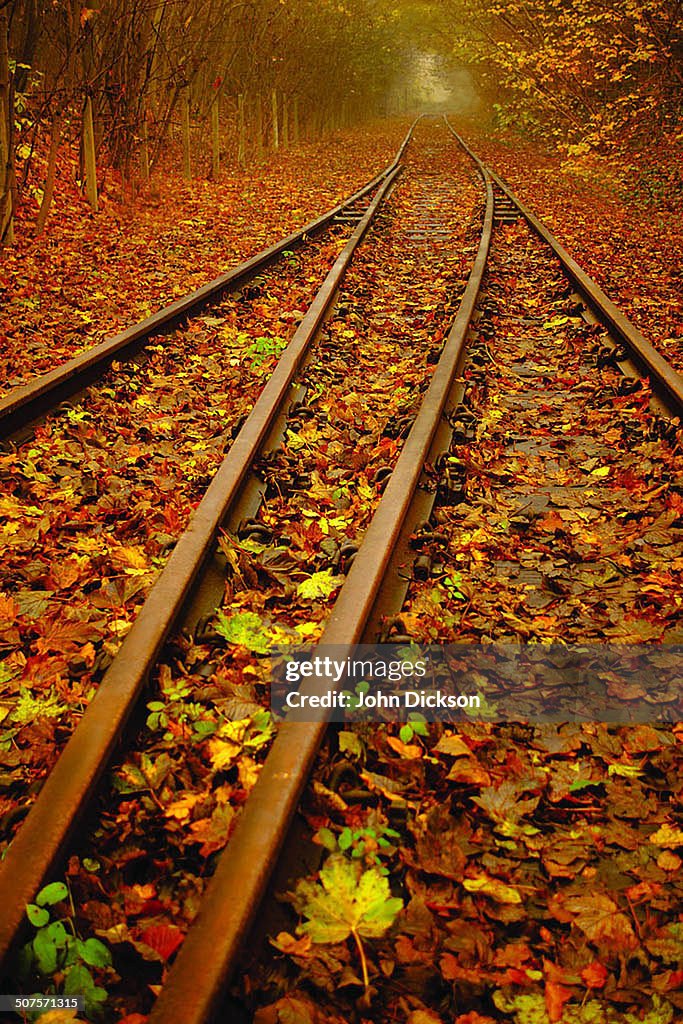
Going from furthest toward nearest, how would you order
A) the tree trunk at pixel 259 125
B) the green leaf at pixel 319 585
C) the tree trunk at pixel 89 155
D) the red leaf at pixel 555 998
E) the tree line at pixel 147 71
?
the tree trunk at pixel 259 125 → the tree trunk at pixel 89 155 → the tree line at pixel 147 71 → the green leaf at pixel 319 585 → the red leaf at pixel 555 998

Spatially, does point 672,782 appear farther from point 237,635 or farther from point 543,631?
point 237,635

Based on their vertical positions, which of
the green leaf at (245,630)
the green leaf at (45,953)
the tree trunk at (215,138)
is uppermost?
the tree trunk at (215,138)

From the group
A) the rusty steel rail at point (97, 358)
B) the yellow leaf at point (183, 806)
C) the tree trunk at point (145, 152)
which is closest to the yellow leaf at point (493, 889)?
the yellow leaf at point (183, 806)

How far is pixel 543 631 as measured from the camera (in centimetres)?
298

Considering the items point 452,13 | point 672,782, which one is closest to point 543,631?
point 672,782

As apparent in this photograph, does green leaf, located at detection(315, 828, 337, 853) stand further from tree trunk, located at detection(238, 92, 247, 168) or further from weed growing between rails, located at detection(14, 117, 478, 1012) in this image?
tree trunk, located at detection(238, 92, 247, 168)

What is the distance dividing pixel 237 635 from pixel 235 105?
71.1 feet

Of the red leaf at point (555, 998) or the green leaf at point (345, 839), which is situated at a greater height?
the green leaf at point (345, 839)

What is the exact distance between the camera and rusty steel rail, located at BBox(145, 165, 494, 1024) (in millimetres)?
1650

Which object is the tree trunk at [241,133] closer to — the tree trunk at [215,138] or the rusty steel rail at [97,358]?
the tree trunk at [215,138]

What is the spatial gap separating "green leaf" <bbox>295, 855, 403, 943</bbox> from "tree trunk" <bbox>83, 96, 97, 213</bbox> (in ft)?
42.6

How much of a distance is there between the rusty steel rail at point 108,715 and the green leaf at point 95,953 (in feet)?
0.54

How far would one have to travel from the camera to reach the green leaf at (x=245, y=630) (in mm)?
2895

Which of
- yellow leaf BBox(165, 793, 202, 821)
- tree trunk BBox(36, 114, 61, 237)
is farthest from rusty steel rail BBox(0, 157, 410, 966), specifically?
tree trunk BBox(36, 114, 61, 237)
